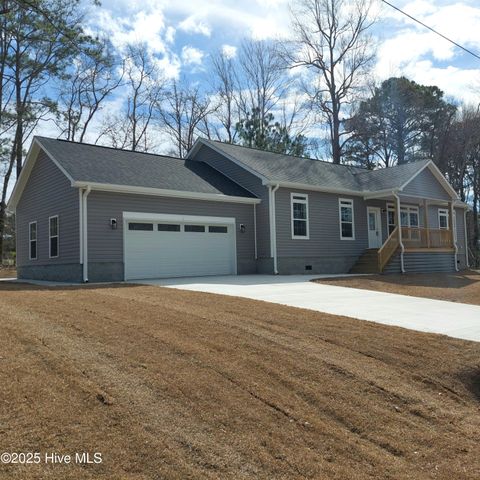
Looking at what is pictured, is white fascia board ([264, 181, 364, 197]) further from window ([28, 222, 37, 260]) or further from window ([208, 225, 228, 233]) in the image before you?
window ([28, 222, 37, 260])

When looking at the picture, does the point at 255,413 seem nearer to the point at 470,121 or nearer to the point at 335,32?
the point at 335,32

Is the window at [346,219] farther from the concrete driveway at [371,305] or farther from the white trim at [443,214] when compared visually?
the white trim at [443,214]

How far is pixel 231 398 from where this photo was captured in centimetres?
455

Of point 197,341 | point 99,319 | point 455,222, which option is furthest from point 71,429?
point 455,222

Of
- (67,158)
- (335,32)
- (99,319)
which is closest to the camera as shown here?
(99,319)

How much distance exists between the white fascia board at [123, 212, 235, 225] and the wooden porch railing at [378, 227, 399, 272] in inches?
249

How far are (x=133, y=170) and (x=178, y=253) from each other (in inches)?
130

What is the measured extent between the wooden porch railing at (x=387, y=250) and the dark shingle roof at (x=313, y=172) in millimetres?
2428

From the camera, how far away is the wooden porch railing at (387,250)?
65.5ft

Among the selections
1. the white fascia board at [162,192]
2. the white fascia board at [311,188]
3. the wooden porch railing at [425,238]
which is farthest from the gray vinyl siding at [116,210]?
the wooden porch railing at [425,238]

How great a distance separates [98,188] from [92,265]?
7.58 ft

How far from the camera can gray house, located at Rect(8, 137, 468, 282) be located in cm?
1525

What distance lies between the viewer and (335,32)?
117 ft

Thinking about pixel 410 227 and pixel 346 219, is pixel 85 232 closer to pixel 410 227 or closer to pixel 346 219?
pixel 346 219
